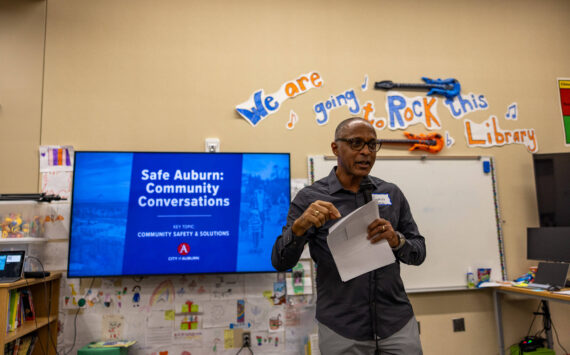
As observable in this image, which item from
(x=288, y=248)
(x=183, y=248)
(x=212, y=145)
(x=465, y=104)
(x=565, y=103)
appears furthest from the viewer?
(x=565, y=103)

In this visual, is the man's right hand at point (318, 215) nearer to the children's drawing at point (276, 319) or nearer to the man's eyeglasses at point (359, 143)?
the man's eyeglasses at point (359, 143)

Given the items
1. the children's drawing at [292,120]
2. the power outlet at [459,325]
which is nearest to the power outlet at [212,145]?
the children's drawing at [292,120]

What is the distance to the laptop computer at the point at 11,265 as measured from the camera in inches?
82.4

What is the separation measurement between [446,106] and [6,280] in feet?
10.4

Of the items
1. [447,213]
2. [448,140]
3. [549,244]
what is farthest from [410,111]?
[549,244]

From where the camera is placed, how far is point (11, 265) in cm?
210

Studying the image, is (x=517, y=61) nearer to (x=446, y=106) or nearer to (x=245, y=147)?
(x=446, y=106)

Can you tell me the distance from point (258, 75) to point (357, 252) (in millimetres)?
1880

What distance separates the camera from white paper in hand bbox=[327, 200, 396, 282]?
1.31 m

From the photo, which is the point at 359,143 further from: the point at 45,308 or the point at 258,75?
the point at 45,308

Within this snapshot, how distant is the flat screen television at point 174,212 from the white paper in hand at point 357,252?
1244 mm

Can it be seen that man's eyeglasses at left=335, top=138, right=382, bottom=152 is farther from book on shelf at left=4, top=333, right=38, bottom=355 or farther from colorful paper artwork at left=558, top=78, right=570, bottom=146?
colorful paper artwork at left=558, top=78, right=570, bottom=146

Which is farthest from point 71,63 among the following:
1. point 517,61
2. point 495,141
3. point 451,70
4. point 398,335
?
point 517,61

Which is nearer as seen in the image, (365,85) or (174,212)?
(174,212)
